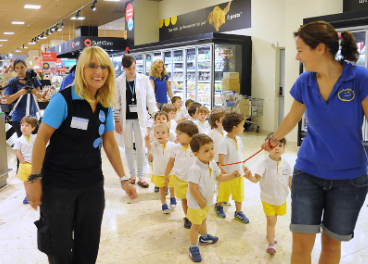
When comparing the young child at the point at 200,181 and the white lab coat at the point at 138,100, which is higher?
the white lab coat at the point at 138,100

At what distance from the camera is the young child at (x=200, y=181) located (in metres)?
2.76

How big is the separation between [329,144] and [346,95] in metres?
0.26

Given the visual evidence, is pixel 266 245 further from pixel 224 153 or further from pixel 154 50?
pixel 154 50

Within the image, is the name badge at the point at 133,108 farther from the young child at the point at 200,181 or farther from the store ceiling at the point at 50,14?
the store ceiling at the point at 50,14

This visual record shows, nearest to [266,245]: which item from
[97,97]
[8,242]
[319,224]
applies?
[319,224]

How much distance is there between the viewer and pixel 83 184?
190 cm

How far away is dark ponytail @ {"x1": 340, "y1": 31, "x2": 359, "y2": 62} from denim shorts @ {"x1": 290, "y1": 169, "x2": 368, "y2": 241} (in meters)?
0.62

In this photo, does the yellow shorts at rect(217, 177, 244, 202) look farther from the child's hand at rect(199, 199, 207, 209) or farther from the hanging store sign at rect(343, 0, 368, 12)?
the hanging store sign at rect(343, 0, 368, 12)

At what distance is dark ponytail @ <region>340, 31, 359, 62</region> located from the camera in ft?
6.07

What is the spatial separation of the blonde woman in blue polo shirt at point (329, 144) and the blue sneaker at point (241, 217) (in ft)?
5.05

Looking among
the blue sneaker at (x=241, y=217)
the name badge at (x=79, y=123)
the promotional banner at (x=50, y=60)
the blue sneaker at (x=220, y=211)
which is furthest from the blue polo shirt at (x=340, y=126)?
the promotional banner at (x=50, y=60)

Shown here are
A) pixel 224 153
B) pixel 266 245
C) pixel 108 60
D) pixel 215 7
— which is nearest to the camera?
pixel 108 60

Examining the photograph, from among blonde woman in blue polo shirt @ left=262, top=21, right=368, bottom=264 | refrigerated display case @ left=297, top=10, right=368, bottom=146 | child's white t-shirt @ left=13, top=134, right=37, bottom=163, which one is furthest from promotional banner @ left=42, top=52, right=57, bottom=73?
blonde woman in blue polo shirt @ left=262, top=21, right=368, bottom=264

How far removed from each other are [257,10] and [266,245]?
7814 millimetres
